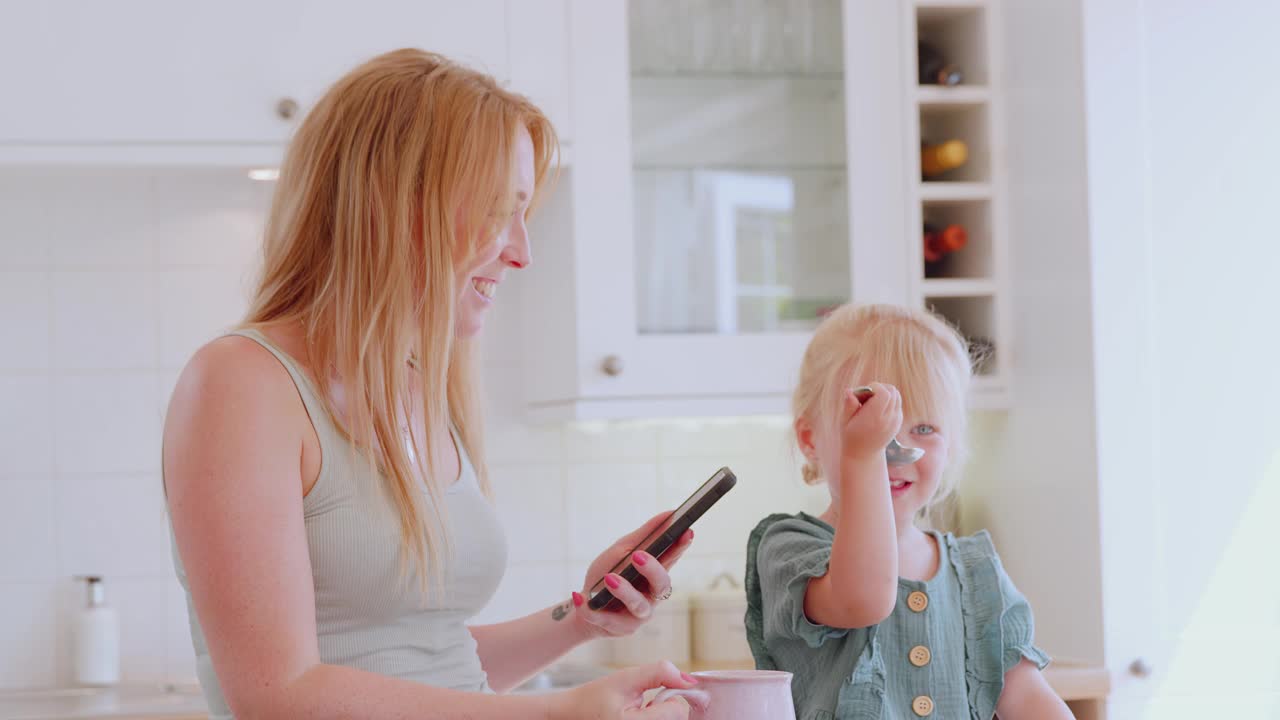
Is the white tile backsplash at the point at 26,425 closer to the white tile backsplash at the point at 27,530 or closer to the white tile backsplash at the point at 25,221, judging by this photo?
the white tile backsplash at the point at 27,530

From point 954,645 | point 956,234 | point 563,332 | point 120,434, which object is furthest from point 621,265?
point 954,645

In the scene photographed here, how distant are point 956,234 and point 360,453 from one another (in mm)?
1600

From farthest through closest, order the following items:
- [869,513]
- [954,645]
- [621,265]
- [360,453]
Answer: [621,265]
[954,645]
[869,513]
[360,453]

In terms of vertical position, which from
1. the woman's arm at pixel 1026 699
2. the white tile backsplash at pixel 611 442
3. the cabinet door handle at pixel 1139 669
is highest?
the white tile backsplash at pixel 611 442

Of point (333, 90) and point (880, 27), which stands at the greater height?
point (880, 27)

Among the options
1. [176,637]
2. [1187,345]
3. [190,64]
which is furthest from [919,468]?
[176,637]

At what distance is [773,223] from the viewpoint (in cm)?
242

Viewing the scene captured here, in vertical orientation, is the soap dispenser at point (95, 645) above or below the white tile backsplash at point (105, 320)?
below

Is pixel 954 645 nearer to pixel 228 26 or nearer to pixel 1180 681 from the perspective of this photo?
pixel 1180 681

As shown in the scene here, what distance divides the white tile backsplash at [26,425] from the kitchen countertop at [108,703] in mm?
388

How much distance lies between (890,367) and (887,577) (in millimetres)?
223

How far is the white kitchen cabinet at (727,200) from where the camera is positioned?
7.59ft

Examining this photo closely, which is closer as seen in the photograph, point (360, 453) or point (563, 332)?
point (360, 453)

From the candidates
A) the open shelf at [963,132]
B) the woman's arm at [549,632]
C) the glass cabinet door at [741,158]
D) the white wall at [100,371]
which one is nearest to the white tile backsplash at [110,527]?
the white wall at [100,371]
